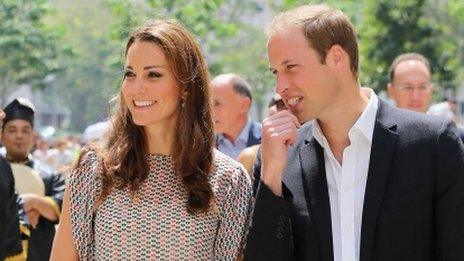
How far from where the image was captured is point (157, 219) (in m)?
3.96

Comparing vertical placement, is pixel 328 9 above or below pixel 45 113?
below

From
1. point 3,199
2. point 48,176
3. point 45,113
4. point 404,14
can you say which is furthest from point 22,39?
point 45,113

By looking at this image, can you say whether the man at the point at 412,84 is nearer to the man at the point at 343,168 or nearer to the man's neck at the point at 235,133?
the man's neck at the point at 235,133

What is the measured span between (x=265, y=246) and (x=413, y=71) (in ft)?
13.3

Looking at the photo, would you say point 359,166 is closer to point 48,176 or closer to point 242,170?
point 242,170

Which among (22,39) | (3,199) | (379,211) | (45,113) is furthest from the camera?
(45,113)

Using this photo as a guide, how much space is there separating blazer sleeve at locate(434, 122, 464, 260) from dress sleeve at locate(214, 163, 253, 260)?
894mm

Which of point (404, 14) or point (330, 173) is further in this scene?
point (404, 14)

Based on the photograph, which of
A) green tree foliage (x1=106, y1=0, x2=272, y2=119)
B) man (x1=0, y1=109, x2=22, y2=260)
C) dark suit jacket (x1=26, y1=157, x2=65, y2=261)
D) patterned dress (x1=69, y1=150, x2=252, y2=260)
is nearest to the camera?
patterned dress (x1=69, y1=150, x2=252, y2=260)

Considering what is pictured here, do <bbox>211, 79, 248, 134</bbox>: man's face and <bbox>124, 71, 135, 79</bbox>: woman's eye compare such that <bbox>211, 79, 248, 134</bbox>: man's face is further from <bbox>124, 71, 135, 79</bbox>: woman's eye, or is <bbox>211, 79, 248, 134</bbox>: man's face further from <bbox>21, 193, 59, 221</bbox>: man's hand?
<bbox>124, 71, 135, 79</bbox>: woman's eye

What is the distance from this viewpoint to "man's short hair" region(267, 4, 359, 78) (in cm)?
362

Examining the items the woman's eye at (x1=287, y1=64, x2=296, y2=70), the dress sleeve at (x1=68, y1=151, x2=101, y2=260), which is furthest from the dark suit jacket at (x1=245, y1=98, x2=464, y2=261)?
the dress sleeve at (x1=68, y1=151, x2=101, y2=260)

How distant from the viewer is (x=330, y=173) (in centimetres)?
365

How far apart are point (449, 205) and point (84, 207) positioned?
59.5 inches
